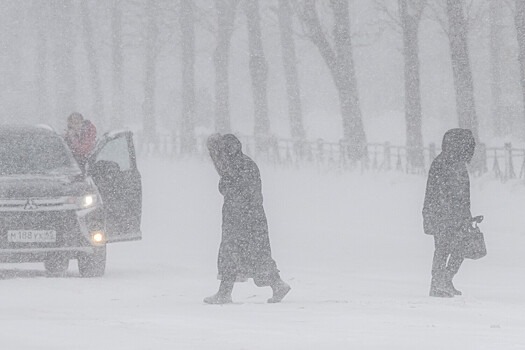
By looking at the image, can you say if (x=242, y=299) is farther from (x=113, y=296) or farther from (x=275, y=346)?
(x=275, y=346)

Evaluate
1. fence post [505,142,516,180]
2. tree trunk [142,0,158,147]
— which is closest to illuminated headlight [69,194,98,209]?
fence post [505,142,516,180]

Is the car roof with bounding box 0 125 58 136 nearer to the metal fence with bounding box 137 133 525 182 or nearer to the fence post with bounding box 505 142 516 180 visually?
the metal fence with bounding box 137 133 525 182

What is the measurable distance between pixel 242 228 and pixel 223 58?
29848mm

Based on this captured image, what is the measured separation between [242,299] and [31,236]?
2.81 meters

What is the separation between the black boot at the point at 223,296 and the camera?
13.1 meters

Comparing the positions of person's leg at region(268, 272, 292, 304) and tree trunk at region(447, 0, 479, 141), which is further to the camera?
tree trunk at region(447, 0, 479, 141)

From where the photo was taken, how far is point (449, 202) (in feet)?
46.4

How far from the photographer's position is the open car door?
1670 cm

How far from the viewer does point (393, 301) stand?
521 inches

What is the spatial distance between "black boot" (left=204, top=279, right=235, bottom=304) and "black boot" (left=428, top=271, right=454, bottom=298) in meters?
2.22

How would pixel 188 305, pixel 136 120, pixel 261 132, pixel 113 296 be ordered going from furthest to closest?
pixel 136 120 < pixel 261 132 < pixel 113 296 < pixel 188 305

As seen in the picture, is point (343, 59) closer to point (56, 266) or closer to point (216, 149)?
point (56, 266)

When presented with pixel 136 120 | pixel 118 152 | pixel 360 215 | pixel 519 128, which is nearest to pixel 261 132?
pixel 360 215

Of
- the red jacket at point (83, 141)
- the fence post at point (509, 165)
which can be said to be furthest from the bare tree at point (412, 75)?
the red jacket at point (83, 141)
